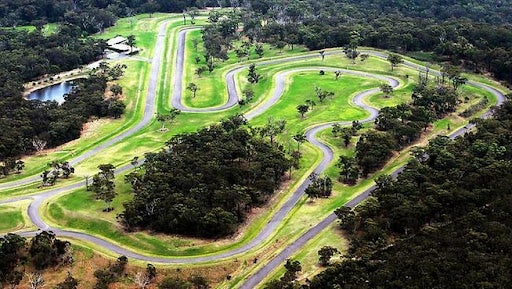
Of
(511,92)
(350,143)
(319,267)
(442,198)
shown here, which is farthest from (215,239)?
(511,92)

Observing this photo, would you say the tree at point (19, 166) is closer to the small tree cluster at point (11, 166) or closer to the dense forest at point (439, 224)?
the small tree cluster at point (11, 166)

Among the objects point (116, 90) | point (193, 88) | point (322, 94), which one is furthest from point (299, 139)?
point (116, 90)

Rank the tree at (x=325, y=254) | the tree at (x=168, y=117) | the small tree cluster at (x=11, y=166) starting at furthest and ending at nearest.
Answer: the tree at (x=168, y=117), the small tree cluster at (x=11, y=166), the tree at (x=325, y=254)

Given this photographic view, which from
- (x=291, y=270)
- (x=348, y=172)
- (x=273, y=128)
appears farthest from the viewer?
(x=273, y=128)

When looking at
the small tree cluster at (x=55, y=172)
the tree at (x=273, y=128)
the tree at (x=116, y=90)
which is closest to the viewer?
the small tree cluster at (x=55, y=172)

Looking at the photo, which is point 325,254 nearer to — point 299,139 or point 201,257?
point 201,257

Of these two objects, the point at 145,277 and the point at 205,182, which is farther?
the point at 205,182

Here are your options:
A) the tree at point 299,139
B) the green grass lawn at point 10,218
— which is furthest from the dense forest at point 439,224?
the green grass lawn at point 10,218
